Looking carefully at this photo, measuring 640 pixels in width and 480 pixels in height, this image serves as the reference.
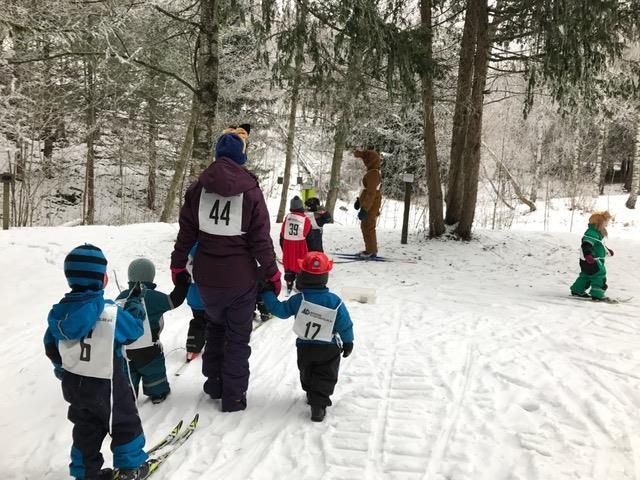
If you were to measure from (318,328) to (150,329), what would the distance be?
127 centimetres

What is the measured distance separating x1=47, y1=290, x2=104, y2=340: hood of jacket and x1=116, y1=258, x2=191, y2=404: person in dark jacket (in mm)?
945

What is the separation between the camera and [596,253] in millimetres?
6727

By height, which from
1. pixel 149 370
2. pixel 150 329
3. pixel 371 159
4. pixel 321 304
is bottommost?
pixel 149 370

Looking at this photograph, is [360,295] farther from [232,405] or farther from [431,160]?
[431,160]

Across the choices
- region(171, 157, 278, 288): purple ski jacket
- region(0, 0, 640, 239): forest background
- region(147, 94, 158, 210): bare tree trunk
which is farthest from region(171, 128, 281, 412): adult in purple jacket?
region(147, 94, 158, 210): bare tree trunk

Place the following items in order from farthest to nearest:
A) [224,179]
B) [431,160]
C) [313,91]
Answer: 1. [431,160]
2. [313,91]
3. [224,179]

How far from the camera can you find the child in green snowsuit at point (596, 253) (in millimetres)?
6668

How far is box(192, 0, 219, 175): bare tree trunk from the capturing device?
8.37 metres

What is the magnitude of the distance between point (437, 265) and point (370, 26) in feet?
14.7

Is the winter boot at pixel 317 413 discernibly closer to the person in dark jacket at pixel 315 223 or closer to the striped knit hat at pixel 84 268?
the striped knit hat at pixel 84 268

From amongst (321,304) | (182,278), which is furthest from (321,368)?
(182,278)

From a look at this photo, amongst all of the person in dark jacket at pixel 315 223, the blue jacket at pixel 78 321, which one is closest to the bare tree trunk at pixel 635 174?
the person in dark jacket at pixel 315 223

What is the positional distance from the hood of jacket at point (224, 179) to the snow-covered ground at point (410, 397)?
1667 millimetres

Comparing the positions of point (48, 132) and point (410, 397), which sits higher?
point (48, 132)
